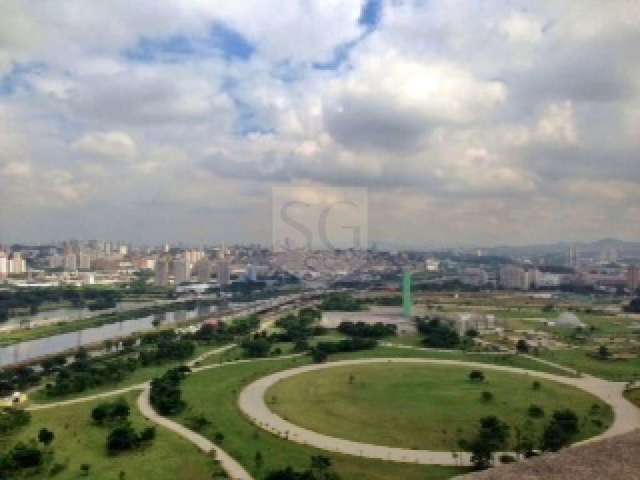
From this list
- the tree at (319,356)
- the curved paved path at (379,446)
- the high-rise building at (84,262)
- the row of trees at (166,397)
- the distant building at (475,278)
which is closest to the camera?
the curved paved path at (379,446)

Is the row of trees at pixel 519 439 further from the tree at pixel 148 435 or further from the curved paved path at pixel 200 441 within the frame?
the tree at pixel 148 435

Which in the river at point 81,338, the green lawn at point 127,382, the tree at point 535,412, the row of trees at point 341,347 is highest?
the row of trees at point 341,347

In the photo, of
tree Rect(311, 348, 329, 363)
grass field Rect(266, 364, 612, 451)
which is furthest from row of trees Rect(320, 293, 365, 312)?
grass field Rect(266, 364, 612, 451)

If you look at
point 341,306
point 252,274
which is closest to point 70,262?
point 252,274

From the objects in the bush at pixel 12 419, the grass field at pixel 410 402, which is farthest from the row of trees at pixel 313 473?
the bush at pixel 12 419

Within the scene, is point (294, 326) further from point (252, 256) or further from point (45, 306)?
point (252, 256)

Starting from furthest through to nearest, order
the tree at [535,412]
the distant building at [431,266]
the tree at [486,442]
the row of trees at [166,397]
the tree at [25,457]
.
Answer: the distant building at [431,266]
the row of trees at [166,397]
the tree at [535,412]
the tree at [25,457]
the tree at [486,442]

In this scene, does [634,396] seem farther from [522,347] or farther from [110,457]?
[110,457]

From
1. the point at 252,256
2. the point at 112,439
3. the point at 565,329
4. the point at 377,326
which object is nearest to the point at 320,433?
the point at 112,439
